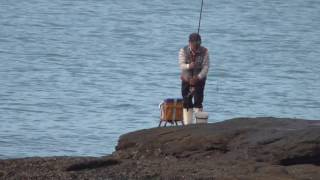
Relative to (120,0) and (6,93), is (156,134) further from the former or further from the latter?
(120,0)

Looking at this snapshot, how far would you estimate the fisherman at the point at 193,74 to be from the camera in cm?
1738

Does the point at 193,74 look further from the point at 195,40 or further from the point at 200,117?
the point at 200,117

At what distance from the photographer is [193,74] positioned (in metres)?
17.5

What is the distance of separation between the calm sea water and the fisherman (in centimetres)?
604

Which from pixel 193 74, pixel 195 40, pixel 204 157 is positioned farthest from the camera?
pixel 193 74

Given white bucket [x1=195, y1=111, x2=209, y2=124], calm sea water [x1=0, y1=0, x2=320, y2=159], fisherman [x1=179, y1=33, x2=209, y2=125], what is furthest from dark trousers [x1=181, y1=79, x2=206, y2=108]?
calm sea water [x1=0, y1=0, x2=320, y2=159]

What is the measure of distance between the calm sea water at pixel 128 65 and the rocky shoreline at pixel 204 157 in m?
8.36

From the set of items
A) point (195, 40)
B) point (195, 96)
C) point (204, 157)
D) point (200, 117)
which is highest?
point (195, 40)

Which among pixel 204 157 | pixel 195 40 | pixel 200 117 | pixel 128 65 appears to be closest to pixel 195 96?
pixel 200 117

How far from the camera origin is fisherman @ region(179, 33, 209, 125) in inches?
684

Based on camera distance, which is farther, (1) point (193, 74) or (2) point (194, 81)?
(1) point (193, 74)

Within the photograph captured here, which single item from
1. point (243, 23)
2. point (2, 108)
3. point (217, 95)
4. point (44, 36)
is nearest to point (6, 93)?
point (2, 108)

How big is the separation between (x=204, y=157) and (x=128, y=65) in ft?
96.6

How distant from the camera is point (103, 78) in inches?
1571
